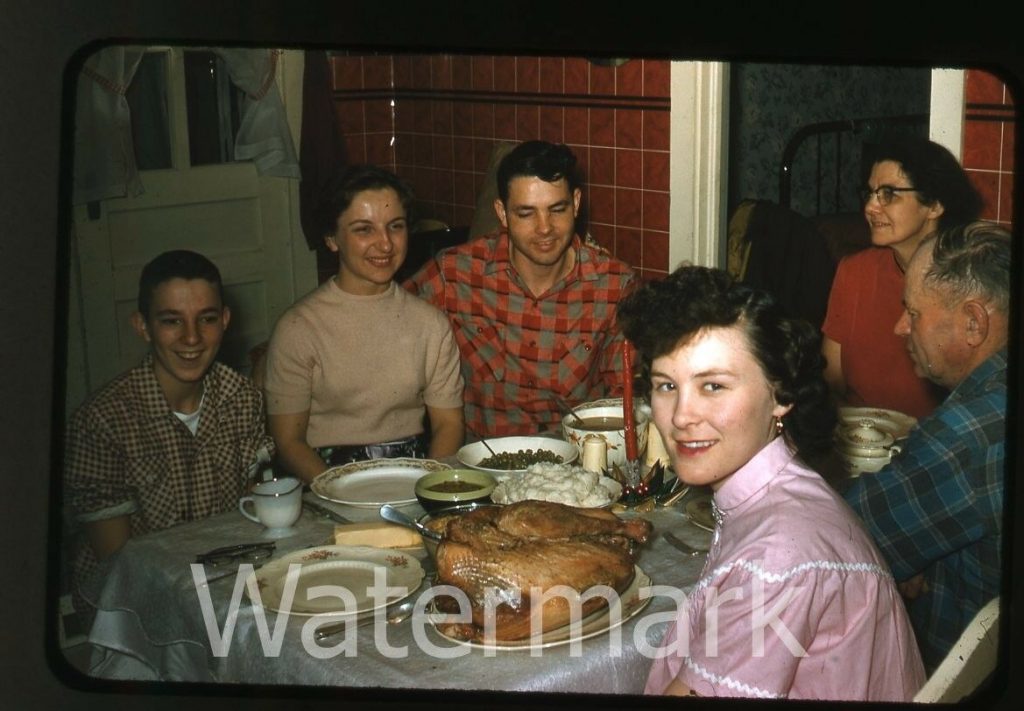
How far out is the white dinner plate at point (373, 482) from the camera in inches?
57.1

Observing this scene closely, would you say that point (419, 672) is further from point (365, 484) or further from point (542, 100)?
point (542, 100)

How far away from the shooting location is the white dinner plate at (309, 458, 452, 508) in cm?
145

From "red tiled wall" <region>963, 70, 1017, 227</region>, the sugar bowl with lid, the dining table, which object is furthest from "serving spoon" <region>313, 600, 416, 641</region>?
"red tiled wall" <region>963, 70, 1017, 227</region>

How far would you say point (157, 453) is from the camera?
1.68m

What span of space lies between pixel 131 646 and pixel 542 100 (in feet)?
6.76

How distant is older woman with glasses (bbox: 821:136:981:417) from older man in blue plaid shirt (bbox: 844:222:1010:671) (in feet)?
1.84

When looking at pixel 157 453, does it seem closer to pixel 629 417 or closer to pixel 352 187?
pixel 352 187

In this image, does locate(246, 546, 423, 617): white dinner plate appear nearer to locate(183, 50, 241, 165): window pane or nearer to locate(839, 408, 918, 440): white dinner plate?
locate(839, 408, 918, 440): white dinner plate

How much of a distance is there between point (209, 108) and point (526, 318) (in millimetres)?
1219

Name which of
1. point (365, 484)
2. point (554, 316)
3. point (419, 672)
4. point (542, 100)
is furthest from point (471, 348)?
point (419, 672)

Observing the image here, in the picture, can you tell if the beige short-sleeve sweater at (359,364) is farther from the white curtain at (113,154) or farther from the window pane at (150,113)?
the window pane at (150,113)

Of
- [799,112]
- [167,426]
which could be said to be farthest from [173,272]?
[799,112]

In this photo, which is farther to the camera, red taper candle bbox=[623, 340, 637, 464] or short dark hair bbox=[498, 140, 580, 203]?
short dark hair bbox=[498, 140, 580, 203]

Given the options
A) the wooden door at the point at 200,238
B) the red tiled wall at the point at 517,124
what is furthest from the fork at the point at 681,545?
the wooden door at the point at 200,238
